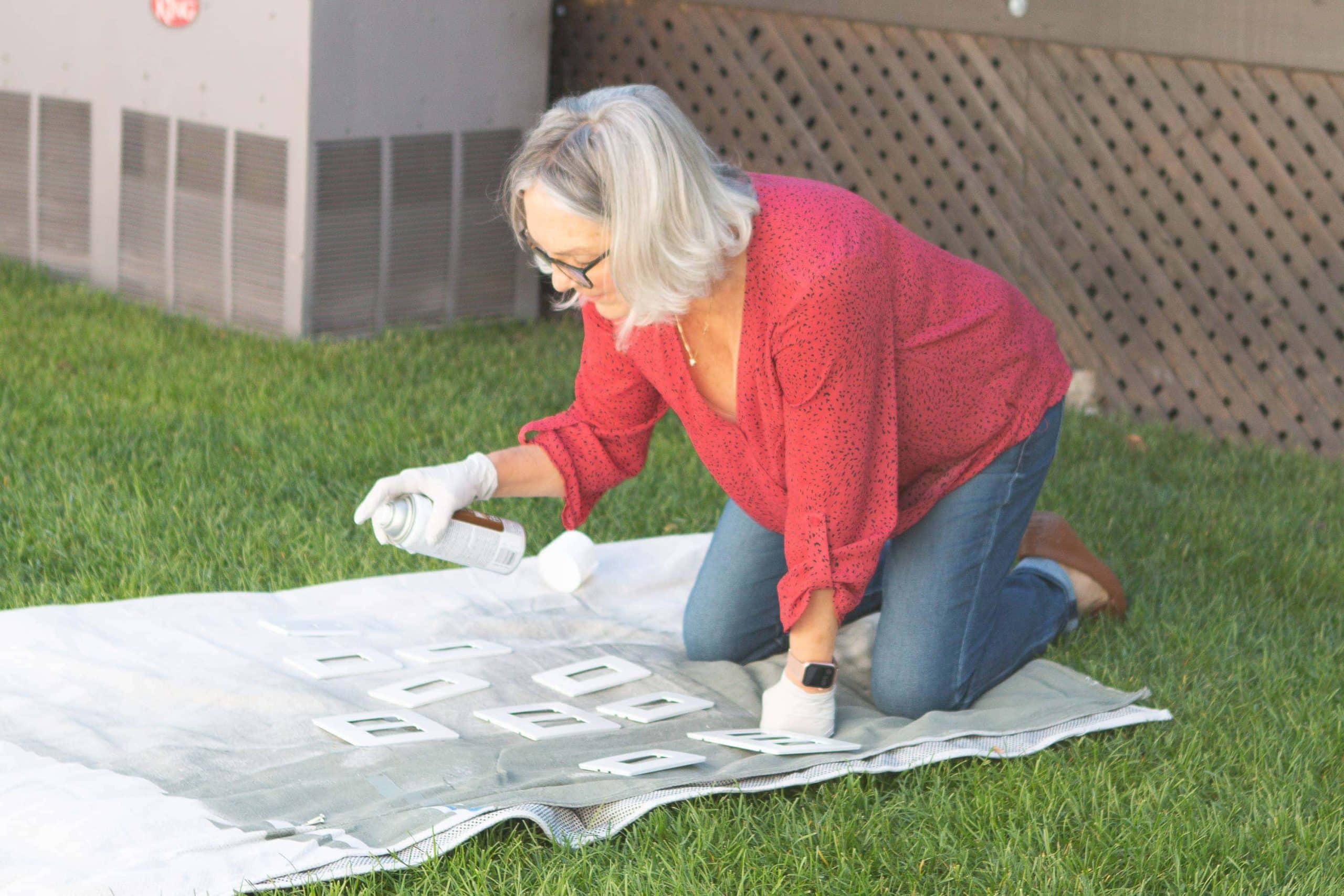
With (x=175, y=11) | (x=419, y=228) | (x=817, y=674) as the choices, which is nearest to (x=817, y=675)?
(x=817, y=674)

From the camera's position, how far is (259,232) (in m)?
6.57

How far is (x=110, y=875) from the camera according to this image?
7.65 ft

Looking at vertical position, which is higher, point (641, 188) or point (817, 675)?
point (641, 188)

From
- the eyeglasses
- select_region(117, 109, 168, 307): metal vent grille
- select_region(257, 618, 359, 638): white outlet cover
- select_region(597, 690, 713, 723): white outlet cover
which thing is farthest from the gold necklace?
select_region(117, 109, 168, 307): metal vent grille

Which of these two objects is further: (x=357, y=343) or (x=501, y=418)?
(x=357, y=343)

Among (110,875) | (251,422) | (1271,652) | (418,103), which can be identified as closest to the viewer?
(110,875)

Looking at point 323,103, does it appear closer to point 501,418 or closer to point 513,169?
point 501,418

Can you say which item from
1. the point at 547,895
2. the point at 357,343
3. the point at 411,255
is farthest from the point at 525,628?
the point at 411,255

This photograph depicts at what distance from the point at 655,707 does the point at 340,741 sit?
678 millimetres

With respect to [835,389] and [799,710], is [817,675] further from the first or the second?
[835,389]

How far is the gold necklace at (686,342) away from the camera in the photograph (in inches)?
116

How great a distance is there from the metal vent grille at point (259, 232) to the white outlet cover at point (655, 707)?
3852mm

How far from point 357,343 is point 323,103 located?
1.01 m

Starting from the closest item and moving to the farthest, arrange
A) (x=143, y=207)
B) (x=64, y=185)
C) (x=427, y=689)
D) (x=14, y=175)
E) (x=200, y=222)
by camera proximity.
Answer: (x=427, y=689), (x=200, y=222), (x=143, y=207), (x=64, y=185), (x=14, y=175)
